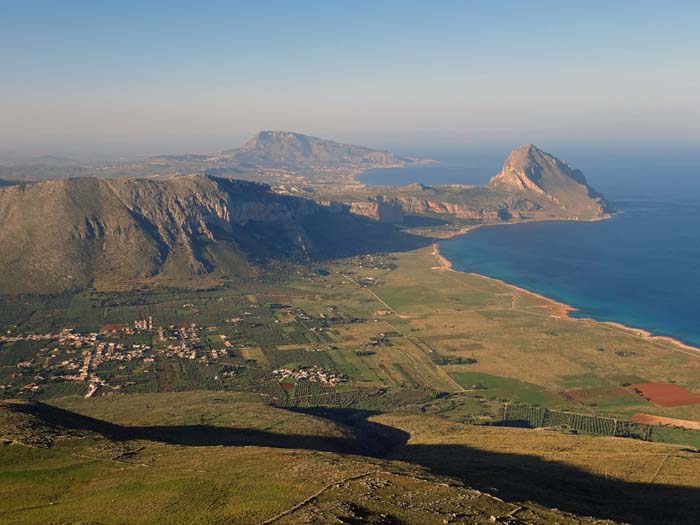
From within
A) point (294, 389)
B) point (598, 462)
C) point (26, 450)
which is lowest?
point (294, 389)

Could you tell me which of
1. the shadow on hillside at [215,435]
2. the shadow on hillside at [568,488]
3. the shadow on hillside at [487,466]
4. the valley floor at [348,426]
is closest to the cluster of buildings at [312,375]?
the valley floor at [348,426]

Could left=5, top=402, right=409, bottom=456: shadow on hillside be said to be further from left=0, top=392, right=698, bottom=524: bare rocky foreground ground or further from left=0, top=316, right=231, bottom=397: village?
left=0, top=316, right=231, bottom=397: village

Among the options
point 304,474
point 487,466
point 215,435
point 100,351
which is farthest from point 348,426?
point 100,351

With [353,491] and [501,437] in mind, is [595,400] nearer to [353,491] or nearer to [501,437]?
[501,437]

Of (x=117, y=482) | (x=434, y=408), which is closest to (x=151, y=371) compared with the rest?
(x=434, y=408)

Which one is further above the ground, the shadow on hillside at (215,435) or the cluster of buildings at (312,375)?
the shadow on hillside at (215,435)

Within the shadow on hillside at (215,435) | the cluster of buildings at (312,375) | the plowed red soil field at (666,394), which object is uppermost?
the shadow on hillside at (215,435)

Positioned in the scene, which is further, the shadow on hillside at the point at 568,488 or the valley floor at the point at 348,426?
the shadow on hillside at the point at 568,488

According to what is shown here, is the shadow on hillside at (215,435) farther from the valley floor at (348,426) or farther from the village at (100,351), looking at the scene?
the village at (100,351)

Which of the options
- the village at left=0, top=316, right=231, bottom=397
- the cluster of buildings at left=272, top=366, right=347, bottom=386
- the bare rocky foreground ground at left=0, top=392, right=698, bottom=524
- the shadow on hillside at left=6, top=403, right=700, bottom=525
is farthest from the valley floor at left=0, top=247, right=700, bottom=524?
the village at left=0, top=316, right=231, bottom=397
